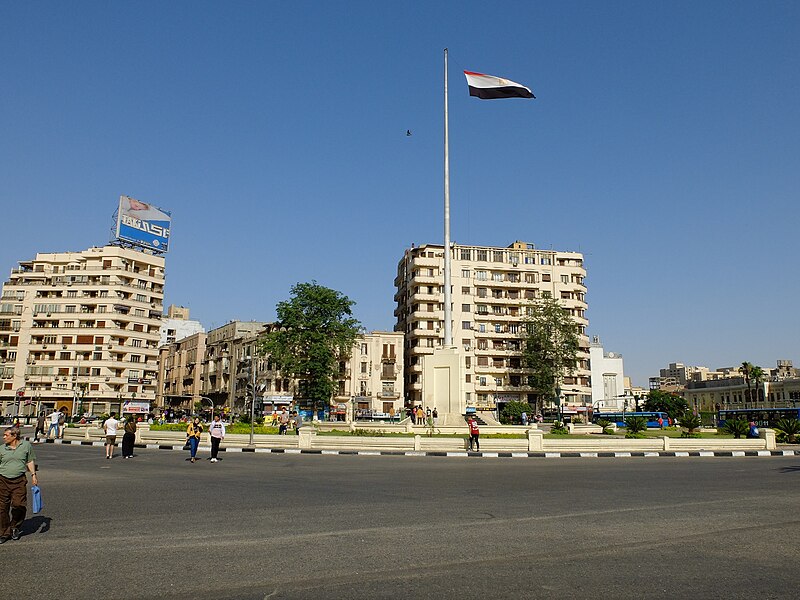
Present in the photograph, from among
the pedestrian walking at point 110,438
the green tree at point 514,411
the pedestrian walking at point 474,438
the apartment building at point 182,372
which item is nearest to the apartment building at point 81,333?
the apartment building at point 182,372

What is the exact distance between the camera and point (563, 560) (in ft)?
23.3

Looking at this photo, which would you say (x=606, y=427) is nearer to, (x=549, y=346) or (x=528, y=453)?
(x=528, y=453)

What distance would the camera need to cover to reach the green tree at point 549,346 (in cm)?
7181

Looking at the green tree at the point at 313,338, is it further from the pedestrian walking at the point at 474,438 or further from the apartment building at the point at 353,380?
the pedestrian walking at the point at 474,438

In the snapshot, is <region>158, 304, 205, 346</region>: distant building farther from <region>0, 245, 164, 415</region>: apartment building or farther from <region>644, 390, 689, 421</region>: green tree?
<region>644, 390, 689, 421</region>: green tree

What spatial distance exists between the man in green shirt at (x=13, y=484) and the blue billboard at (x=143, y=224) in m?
79.3

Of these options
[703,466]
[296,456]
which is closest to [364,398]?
[296,456]

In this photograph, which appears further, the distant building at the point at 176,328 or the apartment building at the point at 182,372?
the distant building at the point at 176,328

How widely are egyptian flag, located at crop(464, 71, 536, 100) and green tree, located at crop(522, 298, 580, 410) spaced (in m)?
40.2

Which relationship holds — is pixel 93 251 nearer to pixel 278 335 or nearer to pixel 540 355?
pixel 278 335

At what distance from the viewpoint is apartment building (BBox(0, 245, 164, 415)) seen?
3031 inches

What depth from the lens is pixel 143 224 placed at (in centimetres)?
8456

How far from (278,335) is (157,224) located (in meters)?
33.3

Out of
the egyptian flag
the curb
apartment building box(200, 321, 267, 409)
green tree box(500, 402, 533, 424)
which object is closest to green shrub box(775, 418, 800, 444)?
the curb
